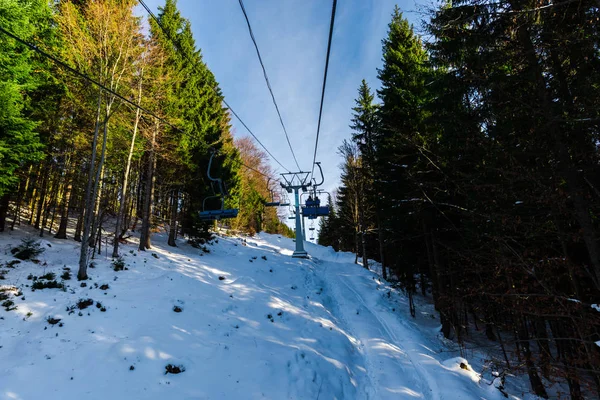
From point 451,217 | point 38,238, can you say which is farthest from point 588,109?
point 38,238

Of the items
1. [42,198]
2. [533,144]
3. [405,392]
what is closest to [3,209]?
[42,198]

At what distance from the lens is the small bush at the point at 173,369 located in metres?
5.21

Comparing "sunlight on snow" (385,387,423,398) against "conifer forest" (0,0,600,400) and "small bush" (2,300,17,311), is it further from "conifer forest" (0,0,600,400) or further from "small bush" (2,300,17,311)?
"small bush" (2,300,17,311)

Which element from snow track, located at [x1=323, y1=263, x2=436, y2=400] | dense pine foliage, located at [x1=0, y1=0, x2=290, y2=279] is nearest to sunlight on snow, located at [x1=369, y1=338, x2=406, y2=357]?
snow track, located at [x1=323, y1=263, x2=436, y2=400]

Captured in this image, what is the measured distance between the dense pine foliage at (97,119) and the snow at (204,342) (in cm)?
230

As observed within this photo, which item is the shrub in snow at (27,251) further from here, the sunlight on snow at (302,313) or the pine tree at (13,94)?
the sunlight on snow at (302,313)

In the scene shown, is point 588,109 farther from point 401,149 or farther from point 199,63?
point 199,63

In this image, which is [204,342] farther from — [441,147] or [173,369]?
[441,147]

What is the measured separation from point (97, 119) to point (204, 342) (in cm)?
877

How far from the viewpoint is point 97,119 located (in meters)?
9.44

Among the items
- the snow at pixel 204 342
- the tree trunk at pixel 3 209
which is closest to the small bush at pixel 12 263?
the snow at pixel 204 342

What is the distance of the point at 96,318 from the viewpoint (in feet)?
21.0

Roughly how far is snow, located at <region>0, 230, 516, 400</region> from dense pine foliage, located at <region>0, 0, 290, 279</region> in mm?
2296

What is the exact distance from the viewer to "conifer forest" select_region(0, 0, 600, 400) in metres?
5.14
